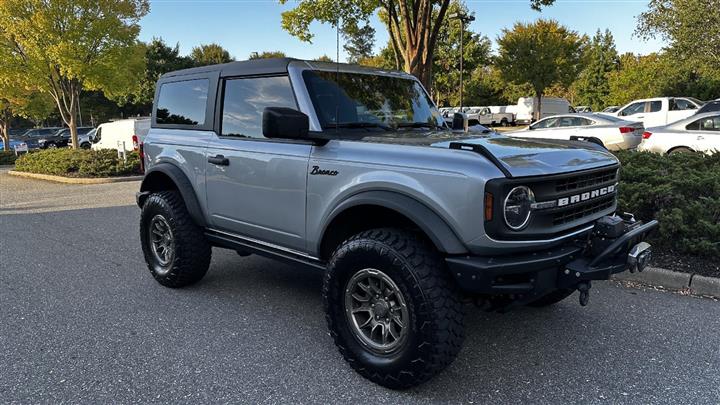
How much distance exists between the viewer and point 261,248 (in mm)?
3840

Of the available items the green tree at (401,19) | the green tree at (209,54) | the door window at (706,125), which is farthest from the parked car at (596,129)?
the green tree at (209,54)

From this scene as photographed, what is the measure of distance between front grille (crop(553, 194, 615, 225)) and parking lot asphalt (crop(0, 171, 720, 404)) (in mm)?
950

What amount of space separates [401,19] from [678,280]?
468 inches

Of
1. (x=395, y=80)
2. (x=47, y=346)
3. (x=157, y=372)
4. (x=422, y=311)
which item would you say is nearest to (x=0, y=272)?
(x=47, y=346)

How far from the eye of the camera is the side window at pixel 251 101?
3.71m

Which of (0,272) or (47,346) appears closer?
(47,346)

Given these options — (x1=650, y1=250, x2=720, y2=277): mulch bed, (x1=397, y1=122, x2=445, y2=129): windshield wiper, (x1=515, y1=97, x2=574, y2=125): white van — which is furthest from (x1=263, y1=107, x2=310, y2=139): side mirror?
(x1=515, y1=97, x2=574, y2=125): white van

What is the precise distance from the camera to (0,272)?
17.4 feet

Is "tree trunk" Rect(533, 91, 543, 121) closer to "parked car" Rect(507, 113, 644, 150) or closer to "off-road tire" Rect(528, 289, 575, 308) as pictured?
"parked car" Rect(507, 113, 644, 150)

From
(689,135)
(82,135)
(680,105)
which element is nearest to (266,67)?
(689,135)

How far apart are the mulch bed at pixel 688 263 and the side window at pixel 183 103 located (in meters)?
4.45

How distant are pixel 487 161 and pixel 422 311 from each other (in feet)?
2.82

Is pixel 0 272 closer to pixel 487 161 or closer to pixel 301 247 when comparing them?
pixel 301 247

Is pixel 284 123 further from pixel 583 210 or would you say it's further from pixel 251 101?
pixel 583 210
